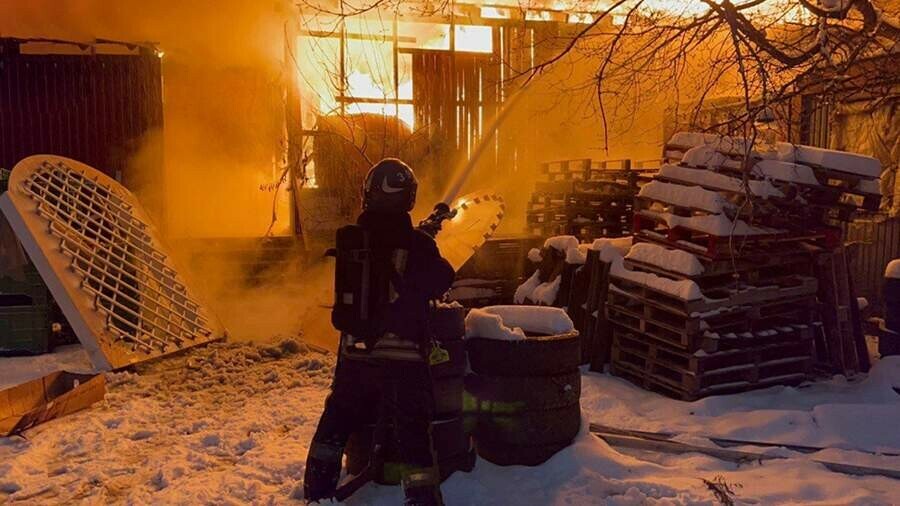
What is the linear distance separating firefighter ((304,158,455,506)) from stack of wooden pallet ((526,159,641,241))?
8.14 meters

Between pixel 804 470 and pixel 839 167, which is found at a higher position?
pixel 839 167

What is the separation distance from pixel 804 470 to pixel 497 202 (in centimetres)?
607

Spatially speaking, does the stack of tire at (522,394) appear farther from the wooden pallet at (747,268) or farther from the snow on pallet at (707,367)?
the wooden pallet at (747,268)

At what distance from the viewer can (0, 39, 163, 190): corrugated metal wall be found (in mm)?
11312

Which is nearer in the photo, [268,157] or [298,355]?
[298,355]

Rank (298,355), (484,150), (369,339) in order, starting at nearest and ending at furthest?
(369,339) → (298,355) → (484,150)

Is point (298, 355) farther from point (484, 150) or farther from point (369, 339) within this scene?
point (484, 150)

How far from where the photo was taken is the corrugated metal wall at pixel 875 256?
10.4 metres

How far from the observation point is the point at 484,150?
16.3 meters

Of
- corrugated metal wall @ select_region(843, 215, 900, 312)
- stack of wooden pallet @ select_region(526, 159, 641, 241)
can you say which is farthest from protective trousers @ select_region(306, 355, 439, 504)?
corrugated metal wall @ select_region(843, 215, 900, 312)

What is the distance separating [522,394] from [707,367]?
310 centimetres

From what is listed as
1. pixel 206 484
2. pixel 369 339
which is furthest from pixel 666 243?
pixel 206 484

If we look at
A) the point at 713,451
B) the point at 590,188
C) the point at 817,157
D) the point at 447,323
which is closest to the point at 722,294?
the point at 817,157

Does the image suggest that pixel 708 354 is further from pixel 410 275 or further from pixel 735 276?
pixel 410 275
